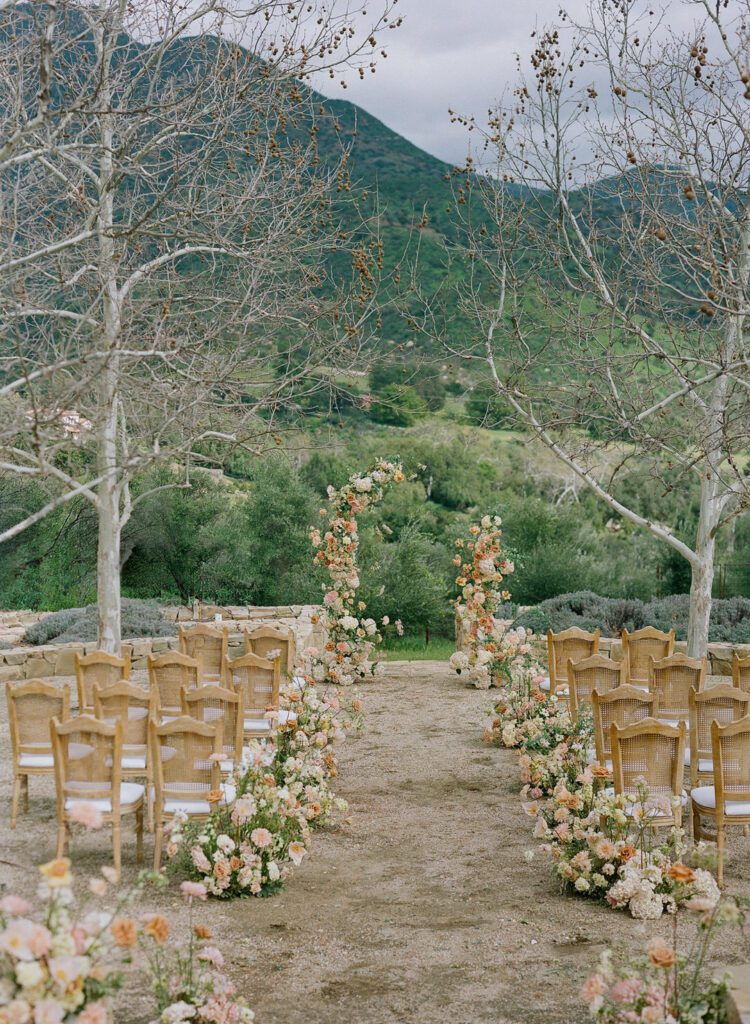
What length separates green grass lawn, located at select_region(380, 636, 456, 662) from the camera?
1875 cm

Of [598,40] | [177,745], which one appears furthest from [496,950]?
[598,40]

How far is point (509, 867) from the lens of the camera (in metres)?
7.31

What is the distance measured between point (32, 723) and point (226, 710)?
1478mm

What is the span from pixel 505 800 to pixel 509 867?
1.75m

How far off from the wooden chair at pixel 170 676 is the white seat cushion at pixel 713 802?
4.29 meters

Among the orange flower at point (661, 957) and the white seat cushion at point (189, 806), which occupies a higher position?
the orange flower at point (661, 957)

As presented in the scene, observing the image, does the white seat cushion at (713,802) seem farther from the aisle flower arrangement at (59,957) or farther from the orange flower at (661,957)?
the aisle flower arrangement at (59,957)

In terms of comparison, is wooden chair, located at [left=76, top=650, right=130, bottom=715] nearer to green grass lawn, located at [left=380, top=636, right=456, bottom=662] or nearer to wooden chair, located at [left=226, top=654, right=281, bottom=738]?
wooden chair, located at [left=226, top=654, right=281, bottom=738]

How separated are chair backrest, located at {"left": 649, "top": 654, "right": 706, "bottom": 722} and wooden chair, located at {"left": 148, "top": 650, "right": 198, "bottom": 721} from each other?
4.06 meters

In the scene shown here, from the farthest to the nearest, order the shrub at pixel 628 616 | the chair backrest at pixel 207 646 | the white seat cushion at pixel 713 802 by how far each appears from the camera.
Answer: the shrub at pixel 628 616
the chair backrest at pixel 207 646
the white seat cushion at pixel 713 802

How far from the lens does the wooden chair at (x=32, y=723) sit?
7727 millimetres

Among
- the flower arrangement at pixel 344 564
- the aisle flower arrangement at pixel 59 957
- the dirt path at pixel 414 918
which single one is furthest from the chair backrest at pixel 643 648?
the aisle flower arrangement at pixel 59 957

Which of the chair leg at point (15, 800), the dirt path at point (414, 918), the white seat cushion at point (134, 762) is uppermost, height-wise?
the white seat cushion at point (134, 762)

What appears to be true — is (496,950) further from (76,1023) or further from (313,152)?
(313,152)
